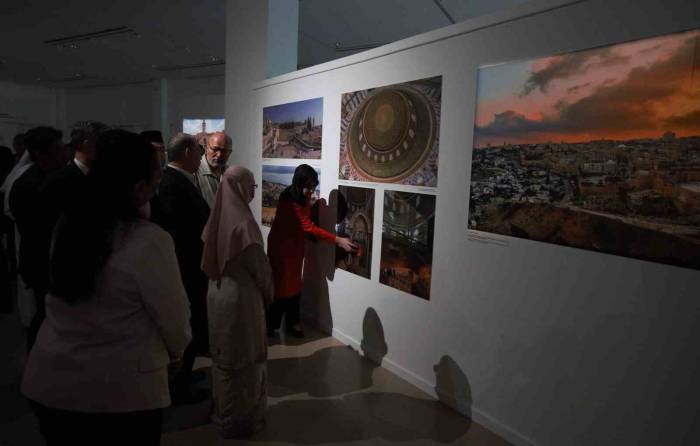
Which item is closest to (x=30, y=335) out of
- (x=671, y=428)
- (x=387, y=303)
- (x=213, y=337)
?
(x=213, y=337)

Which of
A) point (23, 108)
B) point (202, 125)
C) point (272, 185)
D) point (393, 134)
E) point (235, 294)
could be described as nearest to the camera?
point (235, 294)

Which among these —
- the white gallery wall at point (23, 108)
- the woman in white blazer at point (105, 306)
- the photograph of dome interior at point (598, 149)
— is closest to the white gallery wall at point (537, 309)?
the photograph of dome interior at point (598, 149)

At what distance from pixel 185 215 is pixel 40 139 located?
1291 millimetres

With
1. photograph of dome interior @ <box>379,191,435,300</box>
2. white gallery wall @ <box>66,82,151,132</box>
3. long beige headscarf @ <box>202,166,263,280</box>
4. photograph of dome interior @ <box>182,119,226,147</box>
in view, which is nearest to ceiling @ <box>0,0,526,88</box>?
photograph of dome interior @ <box>182,119,226,147</box>

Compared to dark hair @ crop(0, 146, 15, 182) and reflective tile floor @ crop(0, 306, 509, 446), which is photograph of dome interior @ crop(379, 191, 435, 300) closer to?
reflective tile floor @ crop(0, 306, 509, 446)

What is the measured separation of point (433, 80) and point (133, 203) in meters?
2.82

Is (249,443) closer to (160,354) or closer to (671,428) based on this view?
(160,354)

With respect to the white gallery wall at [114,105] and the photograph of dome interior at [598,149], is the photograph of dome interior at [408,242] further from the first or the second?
the white gallery wall at [114,105]

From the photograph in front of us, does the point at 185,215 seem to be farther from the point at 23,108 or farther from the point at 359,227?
the point at 23,108

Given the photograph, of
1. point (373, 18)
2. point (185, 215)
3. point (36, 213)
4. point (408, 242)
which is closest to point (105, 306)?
point (36, 213)

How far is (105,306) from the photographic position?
4.90ft

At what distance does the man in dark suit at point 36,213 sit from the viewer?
2.83 meters

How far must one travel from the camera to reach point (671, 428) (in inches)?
93.8

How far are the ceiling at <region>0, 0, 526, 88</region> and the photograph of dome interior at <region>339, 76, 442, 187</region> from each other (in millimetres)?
3724
